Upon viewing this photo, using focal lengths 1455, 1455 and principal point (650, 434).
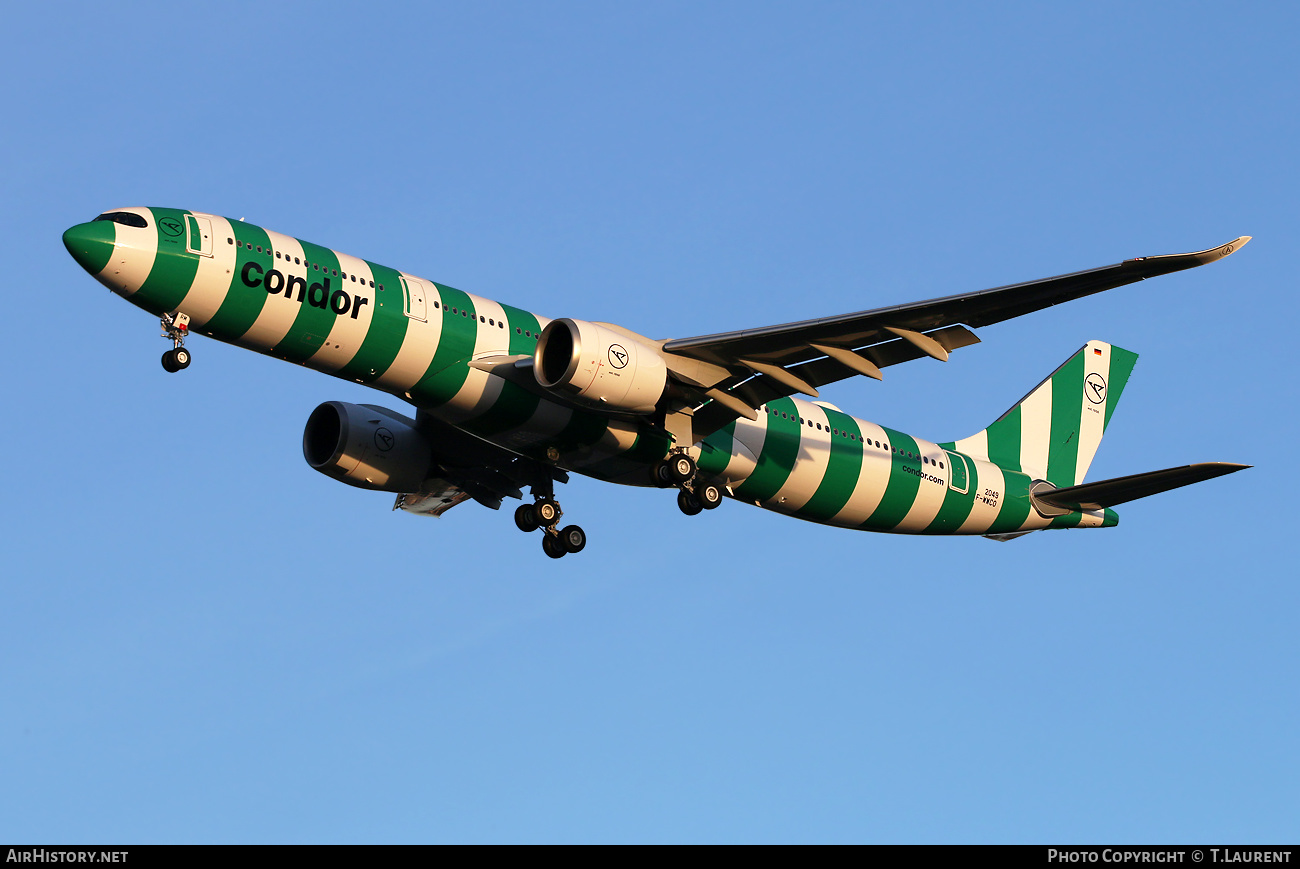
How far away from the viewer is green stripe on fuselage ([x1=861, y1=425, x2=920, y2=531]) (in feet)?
122

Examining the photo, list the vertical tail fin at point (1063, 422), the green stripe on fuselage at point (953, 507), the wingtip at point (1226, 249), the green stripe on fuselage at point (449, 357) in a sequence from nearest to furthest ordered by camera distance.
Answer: the wingtip at point (1226, 249) < the green stripe on fuselage at point (449, 357) < the green stripe on fuselage at point (953, 507) < the vertical tail fin at point (1063, 422)

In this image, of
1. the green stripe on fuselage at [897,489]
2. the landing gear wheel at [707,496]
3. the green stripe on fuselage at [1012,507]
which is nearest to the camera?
the landing gear wheel at [707,496]

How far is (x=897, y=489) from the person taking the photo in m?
37.2

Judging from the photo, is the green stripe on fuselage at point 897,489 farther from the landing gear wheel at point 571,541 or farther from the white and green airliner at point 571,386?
the landing gear wheel at point 571,541

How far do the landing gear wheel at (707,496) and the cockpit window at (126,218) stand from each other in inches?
513

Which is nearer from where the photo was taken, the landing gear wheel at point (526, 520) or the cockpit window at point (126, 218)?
the cockpit window at point (126, 218)

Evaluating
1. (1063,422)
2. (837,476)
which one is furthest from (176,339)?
(1063,422)

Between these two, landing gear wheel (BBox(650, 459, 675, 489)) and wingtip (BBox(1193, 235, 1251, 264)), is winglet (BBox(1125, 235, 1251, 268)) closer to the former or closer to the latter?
wingtip (BBox(1193, 235, 1251, 264))

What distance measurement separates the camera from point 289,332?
29438 mm

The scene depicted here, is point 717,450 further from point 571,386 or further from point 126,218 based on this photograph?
point 126,218

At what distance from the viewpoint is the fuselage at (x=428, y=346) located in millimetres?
28516

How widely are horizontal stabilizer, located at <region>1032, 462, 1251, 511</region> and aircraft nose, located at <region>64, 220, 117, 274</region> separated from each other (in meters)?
23.0

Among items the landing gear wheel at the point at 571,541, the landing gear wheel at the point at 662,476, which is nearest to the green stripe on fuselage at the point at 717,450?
the landing gear wheel at the point at 662,476
